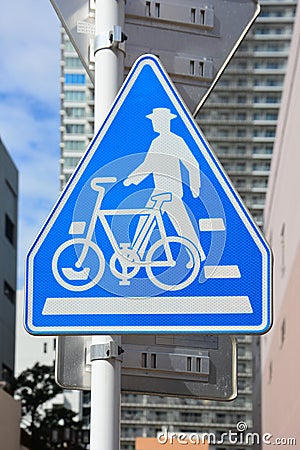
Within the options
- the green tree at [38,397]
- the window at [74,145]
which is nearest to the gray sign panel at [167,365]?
the green tree at [38,397]

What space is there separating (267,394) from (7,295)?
938 centimetres

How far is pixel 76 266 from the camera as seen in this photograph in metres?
2.21

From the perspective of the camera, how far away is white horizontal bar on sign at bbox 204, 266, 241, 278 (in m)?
2.16

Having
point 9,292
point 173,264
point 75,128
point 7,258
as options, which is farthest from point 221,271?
point 75,128

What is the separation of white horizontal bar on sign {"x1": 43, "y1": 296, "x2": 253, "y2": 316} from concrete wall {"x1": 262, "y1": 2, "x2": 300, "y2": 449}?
15.2m

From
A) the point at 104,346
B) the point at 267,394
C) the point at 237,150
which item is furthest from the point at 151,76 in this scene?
the point at 237,150

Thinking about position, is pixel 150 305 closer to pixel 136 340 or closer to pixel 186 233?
pixel 186 233

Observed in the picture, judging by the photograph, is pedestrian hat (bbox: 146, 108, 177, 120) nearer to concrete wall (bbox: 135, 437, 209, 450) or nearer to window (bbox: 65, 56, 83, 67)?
Answer: concrete wall (bbox: 135, 437, 209, 450)

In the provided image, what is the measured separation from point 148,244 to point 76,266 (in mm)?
149

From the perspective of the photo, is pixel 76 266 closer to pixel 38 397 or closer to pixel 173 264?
Answer: pixel 173 264

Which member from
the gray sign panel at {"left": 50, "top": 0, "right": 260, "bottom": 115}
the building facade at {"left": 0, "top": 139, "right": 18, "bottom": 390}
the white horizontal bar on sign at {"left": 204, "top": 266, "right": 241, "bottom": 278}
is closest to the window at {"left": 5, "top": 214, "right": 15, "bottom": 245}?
the building facade at {"left": 0, "top": 139, "right": 18, "bottom": 390}

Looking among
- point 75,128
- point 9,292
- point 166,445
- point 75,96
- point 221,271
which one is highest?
point 75,96

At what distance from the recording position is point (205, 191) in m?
2.24

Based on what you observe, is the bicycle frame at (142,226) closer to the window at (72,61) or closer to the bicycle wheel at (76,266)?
the bicycle wheel at (76,266)
